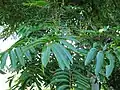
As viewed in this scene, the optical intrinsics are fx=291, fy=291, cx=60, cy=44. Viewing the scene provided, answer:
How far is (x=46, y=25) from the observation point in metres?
0.87

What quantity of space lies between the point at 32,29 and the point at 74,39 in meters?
0.22

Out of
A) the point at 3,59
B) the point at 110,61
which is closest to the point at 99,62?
the point at 110,61

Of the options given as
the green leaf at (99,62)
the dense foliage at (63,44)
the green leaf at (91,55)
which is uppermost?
the dense foliage at (63,44)

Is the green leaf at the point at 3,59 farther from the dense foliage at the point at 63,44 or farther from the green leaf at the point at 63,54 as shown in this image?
the green leaf at the point at 63,54

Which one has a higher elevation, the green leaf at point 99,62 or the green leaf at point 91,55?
the green leaf at point 91,55

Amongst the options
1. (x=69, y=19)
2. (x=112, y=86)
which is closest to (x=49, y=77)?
(x=69, y=19)

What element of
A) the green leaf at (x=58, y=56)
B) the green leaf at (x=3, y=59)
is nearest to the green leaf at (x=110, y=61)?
the green leaf at (x=58, y=56)


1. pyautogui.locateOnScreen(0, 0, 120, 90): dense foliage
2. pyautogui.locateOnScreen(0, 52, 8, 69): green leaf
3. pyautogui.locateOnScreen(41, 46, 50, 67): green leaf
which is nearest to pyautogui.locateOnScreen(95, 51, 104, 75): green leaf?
pyautogui.locateOnScreen(0, 0, 120, 90): dense foliage

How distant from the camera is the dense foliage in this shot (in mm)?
684

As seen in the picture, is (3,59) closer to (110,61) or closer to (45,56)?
(45,56)

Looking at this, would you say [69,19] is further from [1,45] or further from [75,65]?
[1,45]

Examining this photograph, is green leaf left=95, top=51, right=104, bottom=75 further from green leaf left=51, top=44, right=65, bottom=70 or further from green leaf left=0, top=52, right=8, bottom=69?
green leaf left=0, top=52, right=8, bottom=69

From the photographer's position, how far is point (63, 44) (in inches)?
27.1

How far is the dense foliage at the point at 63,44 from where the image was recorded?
684 millimetres
